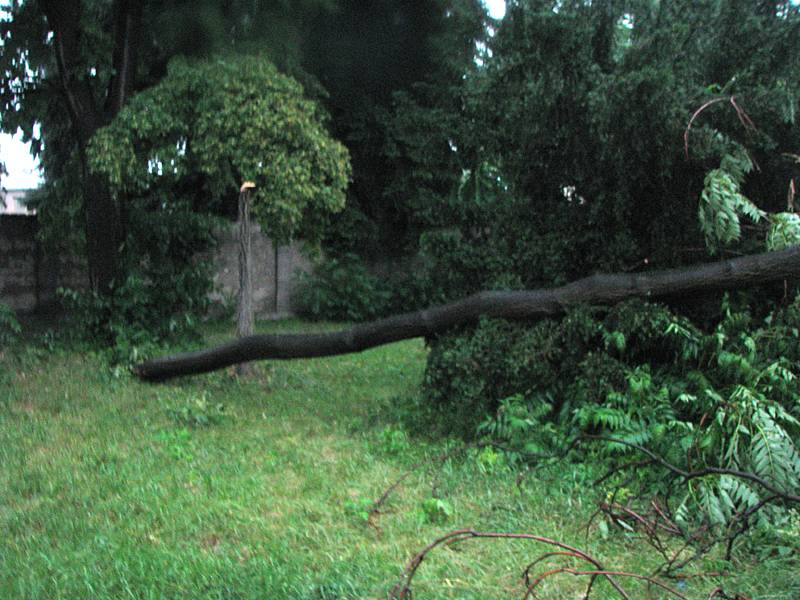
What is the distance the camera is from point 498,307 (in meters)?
7.02

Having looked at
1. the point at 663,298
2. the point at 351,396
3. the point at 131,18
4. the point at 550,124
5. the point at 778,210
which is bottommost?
the point at 351,396

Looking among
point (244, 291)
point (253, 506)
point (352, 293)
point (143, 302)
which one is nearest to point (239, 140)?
point (244, 291)

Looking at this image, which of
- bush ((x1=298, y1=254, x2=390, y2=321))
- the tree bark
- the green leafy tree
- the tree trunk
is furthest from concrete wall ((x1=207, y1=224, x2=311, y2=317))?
the green leafy tree

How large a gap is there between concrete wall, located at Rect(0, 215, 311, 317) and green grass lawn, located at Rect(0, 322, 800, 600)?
461cm

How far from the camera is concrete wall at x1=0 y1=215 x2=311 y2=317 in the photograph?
12.5 m

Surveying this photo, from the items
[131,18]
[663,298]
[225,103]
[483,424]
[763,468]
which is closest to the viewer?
[763,468]

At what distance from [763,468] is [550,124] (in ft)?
12.4

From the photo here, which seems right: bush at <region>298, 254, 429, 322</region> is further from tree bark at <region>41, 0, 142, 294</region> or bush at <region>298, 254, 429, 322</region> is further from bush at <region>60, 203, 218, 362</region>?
tree bark at <region>41, 0, 142, 294</region>

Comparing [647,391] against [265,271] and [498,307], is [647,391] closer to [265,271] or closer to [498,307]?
[498,307]

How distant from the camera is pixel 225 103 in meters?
8.41

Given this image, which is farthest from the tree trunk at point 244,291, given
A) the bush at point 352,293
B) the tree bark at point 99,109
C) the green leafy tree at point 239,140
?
the bush at point 352,293

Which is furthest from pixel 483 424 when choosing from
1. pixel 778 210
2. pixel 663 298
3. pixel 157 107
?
pixel 157 107

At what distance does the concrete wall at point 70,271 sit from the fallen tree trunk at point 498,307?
3317 millimetres

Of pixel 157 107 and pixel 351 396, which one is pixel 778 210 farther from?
pixel 157 107
